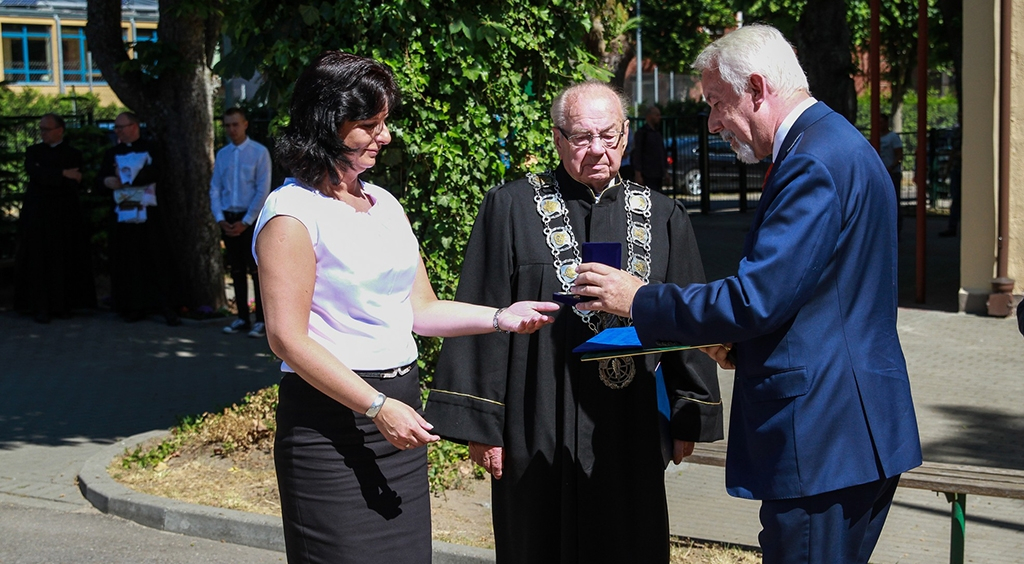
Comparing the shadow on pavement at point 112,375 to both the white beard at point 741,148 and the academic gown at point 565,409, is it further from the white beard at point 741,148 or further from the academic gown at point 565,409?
the white beard at point 741,148

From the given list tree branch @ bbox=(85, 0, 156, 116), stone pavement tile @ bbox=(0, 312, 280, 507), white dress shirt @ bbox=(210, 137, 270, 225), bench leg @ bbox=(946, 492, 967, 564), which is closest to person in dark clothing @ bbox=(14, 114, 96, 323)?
stone pavement tile @ bbox=(0, 312, 280, 507)

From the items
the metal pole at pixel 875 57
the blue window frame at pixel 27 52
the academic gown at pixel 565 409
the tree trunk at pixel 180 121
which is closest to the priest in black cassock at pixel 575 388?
the academic gown at pixel 565 409

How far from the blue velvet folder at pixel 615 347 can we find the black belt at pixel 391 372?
0.49 metres

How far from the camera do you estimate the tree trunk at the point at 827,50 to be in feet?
49.4

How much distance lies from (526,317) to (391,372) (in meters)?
0.47

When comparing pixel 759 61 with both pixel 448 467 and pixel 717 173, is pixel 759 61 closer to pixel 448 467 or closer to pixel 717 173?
pixel 448 467

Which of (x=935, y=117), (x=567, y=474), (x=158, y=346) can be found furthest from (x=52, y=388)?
(x=935, y=117)

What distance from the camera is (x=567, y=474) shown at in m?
3.64

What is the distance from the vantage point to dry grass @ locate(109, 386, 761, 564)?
17.1 feet

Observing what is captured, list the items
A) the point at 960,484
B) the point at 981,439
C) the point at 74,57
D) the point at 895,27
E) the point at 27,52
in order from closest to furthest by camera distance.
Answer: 1. the point at 960,484
2. the point at 981,439
3. the point at 895,27
4. the point at 27,52
5. the point at 74,57

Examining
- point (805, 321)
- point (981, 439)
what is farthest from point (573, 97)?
point (981, 439)

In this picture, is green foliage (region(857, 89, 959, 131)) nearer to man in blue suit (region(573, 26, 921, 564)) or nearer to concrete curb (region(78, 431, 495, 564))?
concrete curb (region(78, 431, 495, 564))

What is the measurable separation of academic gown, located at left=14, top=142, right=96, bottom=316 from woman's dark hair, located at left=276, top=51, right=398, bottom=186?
8975mm

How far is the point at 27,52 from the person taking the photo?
51969mm
